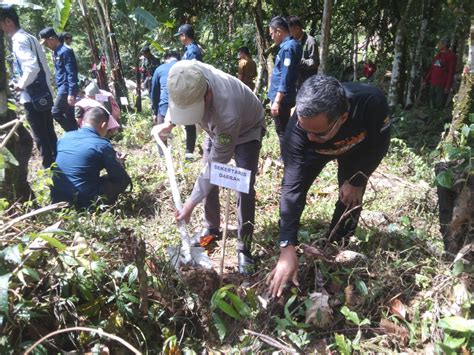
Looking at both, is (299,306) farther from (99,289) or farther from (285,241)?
(99,289)

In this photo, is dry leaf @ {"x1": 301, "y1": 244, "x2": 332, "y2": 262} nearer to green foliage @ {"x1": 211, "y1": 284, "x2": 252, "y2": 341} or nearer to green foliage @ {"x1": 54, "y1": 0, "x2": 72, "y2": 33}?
green foliage @ {"x1": 211, "y1": 284, "x2": 252, "y2": 341}

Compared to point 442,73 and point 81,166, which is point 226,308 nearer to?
point 81,166

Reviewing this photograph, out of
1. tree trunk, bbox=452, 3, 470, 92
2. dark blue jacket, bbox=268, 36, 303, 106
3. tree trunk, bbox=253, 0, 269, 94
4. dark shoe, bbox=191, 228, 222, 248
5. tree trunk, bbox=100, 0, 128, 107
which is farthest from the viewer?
tree trunk, bbox=100, 0, 128, 107

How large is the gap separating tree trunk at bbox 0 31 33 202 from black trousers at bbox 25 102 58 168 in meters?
1.99

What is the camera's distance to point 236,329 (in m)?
2.16

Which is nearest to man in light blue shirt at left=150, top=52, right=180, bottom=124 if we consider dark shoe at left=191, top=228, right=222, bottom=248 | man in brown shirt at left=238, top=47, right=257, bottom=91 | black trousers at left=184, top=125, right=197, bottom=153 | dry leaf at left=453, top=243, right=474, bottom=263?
black trousers at left=184, top=125, right=197, bottom=153

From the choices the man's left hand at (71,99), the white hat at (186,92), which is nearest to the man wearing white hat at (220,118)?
the white hat at (186,92)

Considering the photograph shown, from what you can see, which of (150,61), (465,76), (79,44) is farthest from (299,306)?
(79,44)

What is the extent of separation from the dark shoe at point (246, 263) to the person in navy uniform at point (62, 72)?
3.64 meters

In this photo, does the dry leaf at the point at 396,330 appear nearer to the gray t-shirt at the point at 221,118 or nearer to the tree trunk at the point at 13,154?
A: the gray t-shirt at the point at 221,118

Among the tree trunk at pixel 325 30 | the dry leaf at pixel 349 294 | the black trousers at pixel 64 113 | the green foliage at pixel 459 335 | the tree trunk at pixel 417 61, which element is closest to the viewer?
the green foliage at pixel 459 335

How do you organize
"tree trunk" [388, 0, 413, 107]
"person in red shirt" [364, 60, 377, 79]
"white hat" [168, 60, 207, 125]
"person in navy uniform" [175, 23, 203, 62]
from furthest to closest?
"person in red shirt" [364, 60, 377, 79] < "tree trunk" [388, 0, 413, 107] < "person in navy uniform" [175, 23, 203, 62] < "white hat" [168, 60, 207, 125]

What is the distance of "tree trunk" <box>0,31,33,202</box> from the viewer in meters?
2.59

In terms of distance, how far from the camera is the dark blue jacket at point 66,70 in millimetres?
5312
